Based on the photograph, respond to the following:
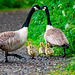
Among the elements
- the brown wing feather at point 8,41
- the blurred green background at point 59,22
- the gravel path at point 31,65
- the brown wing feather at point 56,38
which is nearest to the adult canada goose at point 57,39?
the brown wing feather at point 56,38

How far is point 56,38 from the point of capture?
23.8 feet

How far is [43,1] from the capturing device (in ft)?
35.4

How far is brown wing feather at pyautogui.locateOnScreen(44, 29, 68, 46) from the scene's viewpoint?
7.08 meters

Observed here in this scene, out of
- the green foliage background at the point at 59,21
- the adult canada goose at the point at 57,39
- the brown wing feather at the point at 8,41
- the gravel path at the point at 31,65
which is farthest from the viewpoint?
the green foliage background at the point at 59,21

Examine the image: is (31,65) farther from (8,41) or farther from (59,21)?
(59,21)

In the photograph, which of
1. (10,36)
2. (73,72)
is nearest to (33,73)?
(73,72)

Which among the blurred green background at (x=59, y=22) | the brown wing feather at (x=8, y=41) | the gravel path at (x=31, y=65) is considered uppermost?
the blurred green background at (x=59, y=22)

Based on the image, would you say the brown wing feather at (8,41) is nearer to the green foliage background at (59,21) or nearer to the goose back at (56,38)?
the goose back at (56,38)

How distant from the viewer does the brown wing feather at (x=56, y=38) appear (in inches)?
→ 279

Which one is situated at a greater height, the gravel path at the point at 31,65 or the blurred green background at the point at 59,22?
the blurred green background at the point at 59,22

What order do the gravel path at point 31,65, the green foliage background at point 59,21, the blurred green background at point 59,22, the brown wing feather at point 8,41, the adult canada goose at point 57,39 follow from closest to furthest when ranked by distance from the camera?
the gravel path at point 31,65 → the brown wing feather at point 8,41 → the adult canada goose at point 57,39 → the blurred green background at point 59,22 → the green foliage background at point 59,21

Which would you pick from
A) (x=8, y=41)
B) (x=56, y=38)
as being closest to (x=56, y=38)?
(x=56, y=38)

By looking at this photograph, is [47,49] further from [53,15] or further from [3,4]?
[3,4]

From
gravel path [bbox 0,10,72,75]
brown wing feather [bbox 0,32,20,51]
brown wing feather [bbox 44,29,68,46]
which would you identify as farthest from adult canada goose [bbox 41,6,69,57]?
brown wing feather [bbox 0,32,20,51]
